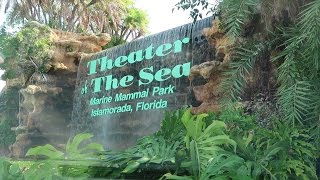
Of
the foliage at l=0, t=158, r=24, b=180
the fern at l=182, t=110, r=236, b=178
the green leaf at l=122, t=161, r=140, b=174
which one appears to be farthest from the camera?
the green leaf at l=122, t=161, r=140, b=174

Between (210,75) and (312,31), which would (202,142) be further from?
(210,75)

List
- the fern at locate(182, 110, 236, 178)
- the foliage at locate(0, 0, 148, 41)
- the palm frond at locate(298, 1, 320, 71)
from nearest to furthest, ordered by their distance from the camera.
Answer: the fern at locate(182, 110, 236, 178) → the palm frond at locate(298, 1, 320, 71) → the foliage at locate(0, 0, 148, 41)

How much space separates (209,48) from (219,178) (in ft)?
25.5

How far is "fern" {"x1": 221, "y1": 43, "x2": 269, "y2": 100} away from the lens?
6352 mm

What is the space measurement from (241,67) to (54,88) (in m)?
10.3

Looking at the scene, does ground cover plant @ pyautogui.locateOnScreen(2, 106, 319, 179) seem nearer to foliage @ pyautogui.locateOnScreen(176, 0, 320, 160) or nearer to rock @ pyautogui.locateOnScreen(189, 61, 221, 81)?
foliage @ pyautogui.locateOnScreen(176, 0, 320, 160)

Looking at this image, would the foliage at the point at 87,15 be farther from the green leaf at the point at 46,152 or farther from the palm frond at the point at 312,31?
the green leaf at the point at 46,152

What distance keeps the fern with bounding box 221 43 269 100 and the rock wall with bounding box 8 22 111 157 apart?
8809 millimetres

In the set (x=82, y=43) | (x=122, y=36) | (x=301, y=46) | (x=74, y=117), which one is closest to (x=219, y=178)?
(x=301, y=46)

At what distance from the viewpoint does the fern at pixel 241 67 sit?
6.35 m

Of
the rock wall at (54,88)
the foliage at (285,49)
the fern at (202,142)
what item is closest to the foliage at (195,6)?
the foliage at (285,49)

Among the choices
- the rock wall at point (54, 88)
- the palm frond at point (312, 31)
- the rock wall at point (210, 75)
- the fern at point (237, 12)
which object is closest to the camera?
the palm frond at point (312, 31)

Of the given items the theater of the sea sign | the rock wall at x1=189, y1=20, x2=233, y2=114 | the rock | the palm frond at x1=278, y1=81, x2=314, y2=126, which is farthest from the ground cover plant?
the theater of the sea sign

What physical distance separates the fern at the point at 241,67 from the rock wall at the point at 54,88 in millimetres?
8809
